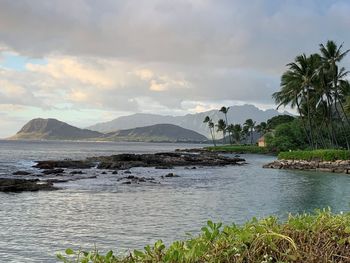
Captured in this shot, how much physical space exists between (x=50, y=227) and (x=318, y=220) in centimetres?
1447

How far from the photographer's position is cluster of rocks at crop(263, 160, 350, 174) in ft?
176

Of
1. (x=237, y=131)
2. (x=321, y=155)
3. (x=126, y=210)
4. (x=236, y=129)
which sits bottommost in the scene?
(x=126, y=210)

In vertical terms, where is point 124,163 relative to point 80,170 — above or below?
above

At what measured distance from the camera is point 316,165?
5797cm

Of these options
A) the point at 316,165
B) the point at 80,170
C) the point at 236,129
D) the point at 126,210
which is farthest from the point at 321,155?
the point at 236,129

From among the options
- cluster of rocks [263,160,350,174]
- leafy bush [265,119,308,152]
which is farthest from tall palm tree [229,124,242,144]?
cluster of rocks [263,160,350,174]

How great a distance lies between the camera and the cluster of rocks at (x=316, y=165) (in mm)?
53666

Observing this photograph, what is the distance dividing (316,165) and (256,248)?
186 ft

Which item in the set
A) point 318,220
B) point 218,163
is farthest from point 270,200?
point 218,163

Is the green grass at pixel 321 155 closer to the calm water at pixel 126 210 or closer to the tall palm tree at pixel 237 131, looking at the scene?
the calm water at pixel 126 210

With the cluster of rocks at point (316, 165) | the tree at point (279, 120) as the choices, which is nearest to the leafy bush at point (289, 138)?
the tree at point (279, 120)

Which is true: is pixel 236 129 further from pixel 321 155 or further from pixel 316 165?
pixel 316 165

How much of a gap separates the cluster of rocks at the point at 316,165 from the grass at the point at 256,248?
A: 51411 mm

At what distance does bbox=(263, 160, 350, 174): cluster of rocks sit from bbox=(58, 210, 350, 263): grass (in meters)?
51.4
